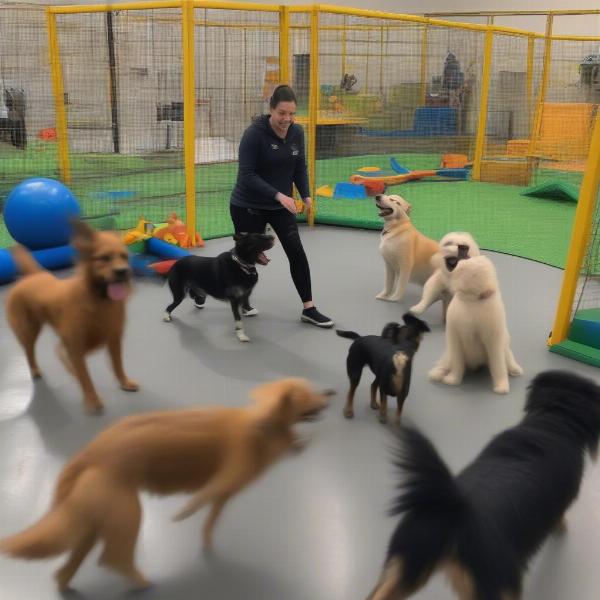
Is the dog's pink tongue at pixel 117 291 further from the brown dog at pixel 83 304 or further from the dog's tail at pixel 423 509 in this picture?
the dog's tail at pixel 423 509

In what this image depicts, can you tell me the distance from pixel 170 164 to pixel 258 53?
6.23 ft

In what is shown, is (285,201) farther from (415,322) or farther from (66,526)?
(66,526)

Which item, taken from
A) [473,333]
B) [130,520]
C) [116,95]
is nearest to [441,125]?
[116,95]

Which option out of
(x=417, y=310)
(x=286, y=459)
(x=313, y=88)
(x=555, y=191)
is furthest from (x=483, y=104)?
(x=286, y=459)

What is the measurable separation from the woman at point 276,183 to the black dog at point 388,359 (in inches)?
47.9

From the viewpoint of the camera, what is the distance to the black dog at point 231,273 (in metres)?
4.05

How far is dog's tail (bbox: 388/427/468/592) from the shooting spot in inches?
59.6

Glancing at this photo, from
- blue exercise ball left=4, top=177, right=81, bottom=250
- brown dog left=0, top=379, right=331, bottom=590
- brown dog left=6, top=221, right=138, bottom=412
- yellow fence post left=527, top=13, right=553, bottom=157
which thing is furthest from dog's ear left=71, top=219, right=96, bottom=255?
yellow fence post left=527, top=13, right=553, bottom=157

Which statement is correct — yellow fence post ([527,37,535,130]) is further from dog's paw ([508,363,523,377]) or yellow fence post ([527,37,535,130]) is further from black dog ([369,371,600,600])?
black dog ([369,371,600,600])

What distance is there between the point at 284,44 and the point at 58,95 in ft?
8.40

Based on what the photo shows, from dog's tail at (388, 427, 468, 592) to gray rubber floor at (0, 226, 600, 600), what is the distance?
58 centimetres

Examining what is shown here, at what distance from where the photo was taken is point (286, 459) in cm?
220

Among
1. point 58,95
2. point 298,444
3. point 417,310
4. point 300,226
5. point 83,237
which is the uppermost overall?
point 58,95

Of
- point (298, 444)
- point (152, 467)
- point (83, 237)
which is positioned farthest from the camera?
point (83, 237)
